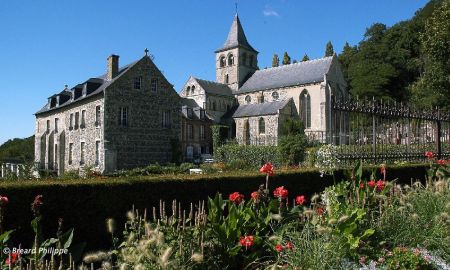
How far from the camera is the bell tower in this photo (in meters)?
45.8

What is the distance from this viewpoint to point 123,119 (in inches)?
1032

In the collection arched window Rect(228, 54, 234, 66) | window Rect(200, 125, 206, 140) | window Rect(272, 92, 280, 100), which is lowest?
window Rect(200, 125, 206, 140)

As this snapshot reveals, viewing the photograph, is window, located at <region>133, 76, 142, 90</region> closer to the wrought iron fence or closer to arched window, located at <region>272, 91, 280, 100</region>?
arched window, located at <region>272, 91, 280, 100</region>

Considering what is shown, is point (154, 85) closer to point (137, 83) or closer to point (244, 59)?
point (137, 83)

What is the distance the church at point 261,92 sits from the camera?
3609 centimetres

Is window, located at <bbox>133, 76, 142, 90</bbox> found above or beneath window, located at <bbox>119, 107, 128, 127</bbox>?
above

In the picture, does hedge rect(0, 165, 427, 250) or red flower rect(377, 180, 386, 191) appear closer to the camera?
red flower rect(377, 180, 386, 191)

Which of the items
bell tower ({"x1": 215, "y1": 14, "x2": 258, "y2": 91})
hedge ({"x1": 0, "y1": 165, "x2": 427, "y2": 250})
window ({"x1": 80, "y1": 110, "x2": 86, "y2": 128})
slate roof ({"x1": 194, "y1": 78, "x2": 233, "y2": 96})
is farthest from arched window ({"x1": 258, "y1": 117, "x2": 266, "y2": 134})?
hedge ({"x1": 0, "y1": 165, "x2": 427, "y2": 250})

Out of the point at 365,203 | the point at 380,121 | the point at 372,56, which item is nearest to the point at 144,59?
the point at 380,121

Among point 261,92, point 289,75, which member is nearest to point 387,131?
point 289,75

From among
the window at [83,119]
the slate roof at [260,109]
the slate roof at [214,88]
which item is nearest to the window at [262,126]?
the slate roof at [260,109]

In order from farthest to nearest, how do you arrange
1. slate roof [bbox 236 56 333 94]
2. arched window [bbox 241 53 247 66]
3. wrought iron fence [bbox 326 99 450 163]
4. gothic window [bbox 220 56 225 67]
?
gothic window [bbox 220 56 225 67]
arched window [bbox 241 53 247 66]
slate roof [bbox 236 56 333 94]
wrought iron fence [bbox 326 99 450 163]

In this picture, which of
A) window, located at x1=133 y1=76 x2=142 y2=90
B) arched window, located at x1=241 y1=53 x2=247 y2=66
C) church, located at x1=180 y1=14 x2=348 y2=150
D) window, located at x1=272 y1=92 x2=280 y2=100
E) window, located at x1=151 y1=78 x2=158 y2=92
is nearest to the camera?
window, located at x1=133 y1=76 x2=142 y2=90

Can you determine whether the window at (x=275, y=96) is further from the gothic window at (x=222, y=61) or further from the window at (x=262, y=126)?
the gothic window at (x=222, y=61)
